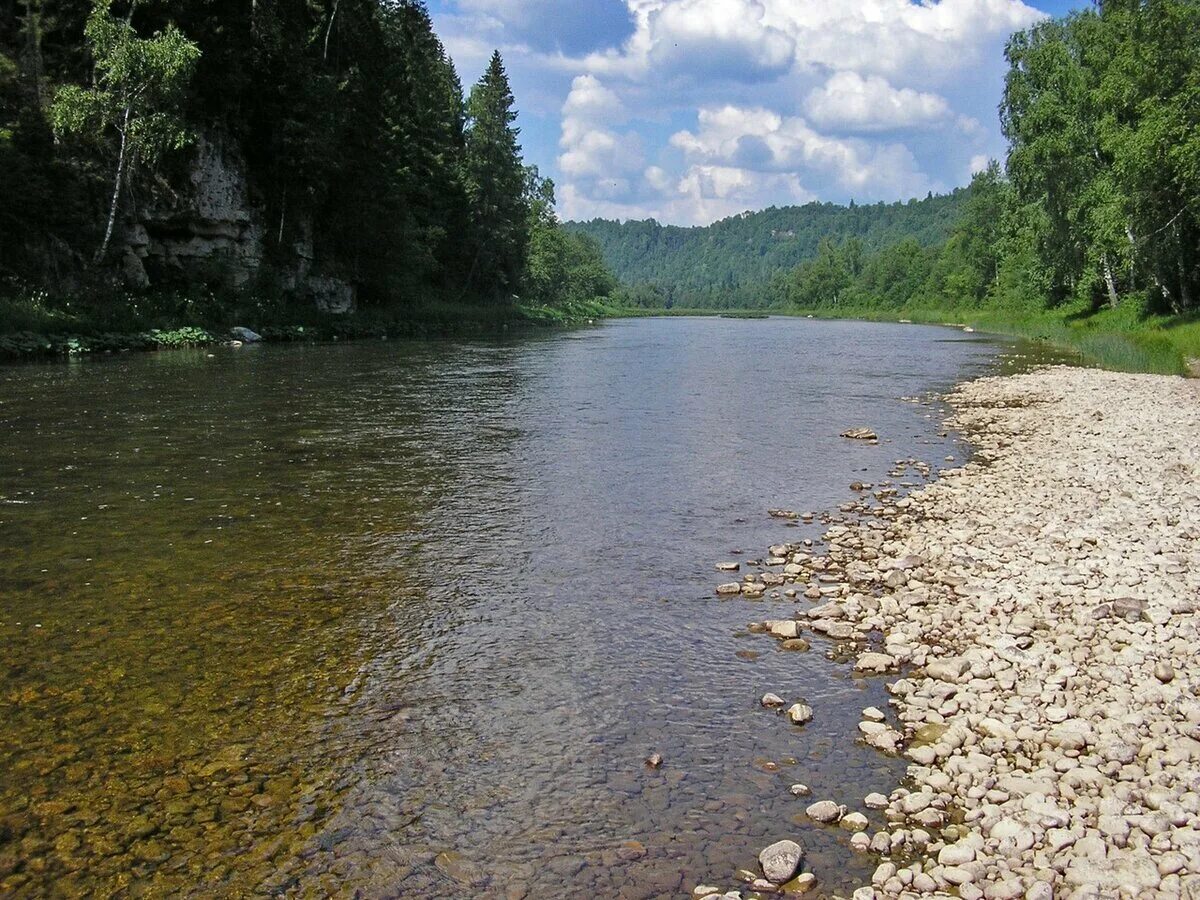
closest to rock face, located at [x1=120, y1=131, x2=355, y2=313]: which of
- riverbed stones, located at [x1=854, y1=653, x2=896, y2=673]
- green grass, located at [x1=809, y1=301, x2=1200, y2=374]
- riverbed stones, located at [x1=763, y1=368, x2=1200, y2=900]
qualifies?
riverbed stones, located at [x1=763, y1=368, x2=1200, y2=900]

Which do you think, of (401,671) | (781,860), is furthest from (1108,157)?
(781,860)

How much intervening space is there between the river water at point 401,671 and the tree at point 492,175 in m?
73.0

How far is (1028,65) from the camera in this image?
6100cm

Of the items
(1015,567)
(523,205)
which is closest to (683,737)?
(1015,567)

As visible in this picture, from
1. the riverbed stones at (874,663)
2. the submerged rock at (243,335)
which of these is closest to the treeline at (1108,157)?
the riverbed stones at (874,663)

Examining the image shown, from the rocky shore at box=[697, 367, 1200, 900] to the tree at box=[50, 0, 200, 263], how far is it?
4141 centimetres

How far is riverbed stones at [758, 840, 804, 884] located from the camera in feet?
17.8

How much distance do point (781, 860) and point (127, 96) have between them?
1898 inches

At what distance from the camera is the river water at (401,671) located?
5711 mm

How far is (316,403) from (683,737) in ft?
68.1

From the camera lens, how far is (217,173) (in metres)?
51.0

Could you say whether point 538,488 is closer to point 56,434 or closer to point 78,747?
point 78,747

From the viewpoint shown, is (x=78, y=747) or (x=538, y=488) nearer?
(x=78, y=747)

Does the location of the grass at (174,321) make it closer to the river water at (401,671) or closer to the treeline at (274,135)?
the treeline at (274,135)
